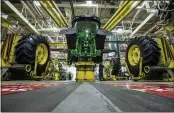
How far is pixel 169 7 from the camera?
1.12 metres

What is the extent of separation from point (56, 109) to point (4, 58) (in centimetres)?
329

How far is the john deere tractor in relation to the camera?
16.2ft

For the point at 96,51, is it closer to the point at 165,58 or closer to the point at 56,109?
the point at 165,58

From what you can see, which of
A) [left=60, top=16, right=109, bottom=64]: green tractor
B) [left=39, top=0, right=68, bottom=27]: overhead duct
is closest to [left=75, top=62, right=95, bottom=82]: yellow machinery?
[left=60, top=16, right=109, bottom=64]: green tractor

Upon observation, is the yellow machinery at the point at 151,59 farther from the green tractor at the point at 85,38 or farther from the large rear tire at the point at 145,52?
the green tractor at the point at 85,38

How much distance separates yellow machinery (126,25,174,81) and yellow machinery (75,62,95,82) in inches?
41.9

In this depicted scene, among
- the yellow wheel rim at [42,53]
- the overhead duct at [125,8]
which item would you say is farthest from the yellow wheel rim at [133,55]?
the overhead duct at [125,8]

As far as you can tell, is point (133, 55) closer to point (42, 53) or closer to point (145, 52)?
point (145, 52)

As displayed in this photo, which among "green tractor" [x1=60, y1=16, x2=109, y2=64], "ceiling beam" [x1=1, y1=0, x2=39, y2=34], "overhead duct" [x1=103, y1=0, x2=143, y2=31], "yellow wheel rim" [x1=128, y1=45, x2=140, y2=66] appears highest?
"ceiling beam" [x1=1, y1=0, x2=39, y2=34]

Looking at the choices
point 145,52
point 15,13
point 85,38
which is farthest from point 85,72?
point 15,13

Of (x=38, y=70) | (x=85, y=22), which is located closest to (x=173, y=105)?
(x=38, y=70)

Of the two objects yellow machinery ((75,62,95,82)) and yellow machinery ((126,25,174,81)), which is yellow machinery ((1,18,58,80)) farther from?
yellow machinery ((126,25,174,81))

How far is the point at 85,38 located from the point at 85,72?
95cm

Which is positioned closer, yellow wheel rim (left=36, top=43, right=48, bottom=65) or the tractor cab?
yellow wheel rim (left=36, top=43, right=48, bottom=65)
